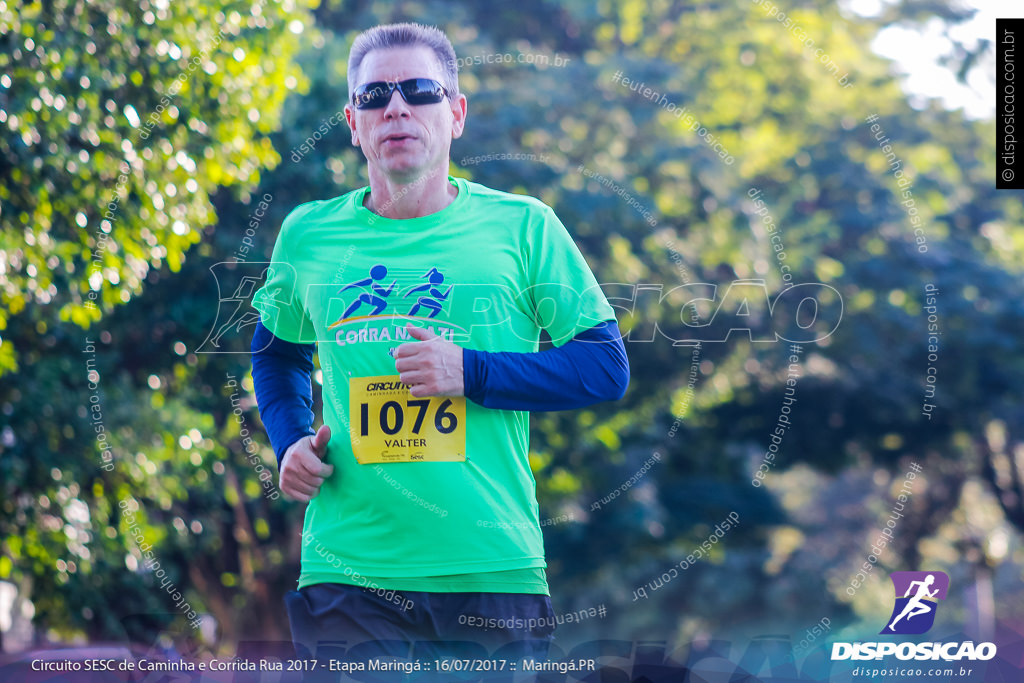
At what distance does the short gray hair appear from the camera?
236 centimetres

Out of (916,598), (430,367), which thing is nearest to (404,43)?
(430,367)

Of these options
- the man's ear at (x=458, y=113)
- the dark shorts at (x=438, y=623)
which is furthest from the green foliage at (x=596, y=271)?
the dark shorts at (x=438, y=623)

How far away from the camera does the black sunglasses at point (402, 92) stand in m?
2.30

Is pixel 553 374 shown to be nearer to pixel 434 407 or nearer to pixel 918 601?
pixel 434 407

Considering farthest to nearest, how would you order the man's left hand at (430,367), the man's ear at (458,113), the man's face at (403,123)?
the man's ear at (458,113)
the man's face at (403,123)
the man's left hand at (430,367)

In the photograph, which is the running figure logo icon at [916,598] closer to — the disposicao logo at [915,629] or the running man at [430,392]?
the disposicao logo at [915,629]

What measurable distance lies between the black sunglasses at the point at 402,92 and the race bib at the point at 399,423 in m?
0.60

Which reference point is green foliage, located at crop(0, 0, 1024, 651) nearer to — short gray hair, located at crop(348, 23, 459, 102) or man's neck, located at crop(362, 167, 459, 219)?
short gray hair, located at crop(348, 23, 459, 102)

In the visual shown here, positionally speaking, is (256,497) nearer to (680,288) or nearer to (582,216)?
(582,216)

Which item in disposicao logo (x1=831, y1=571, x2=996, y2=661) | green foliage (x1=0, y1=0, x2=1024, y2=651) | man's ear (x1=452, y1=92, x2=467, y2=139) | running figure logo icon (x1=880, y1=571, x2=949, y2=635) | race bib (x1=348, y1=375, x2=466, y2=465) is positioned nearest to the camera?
race bib (x1=348, y1=375, x2=466, y2=465)

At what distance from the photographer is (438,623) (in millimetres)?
2111

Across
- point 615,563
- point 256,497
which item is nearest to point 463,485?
point 256,497

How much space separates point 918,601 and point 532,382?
5.78 feet
